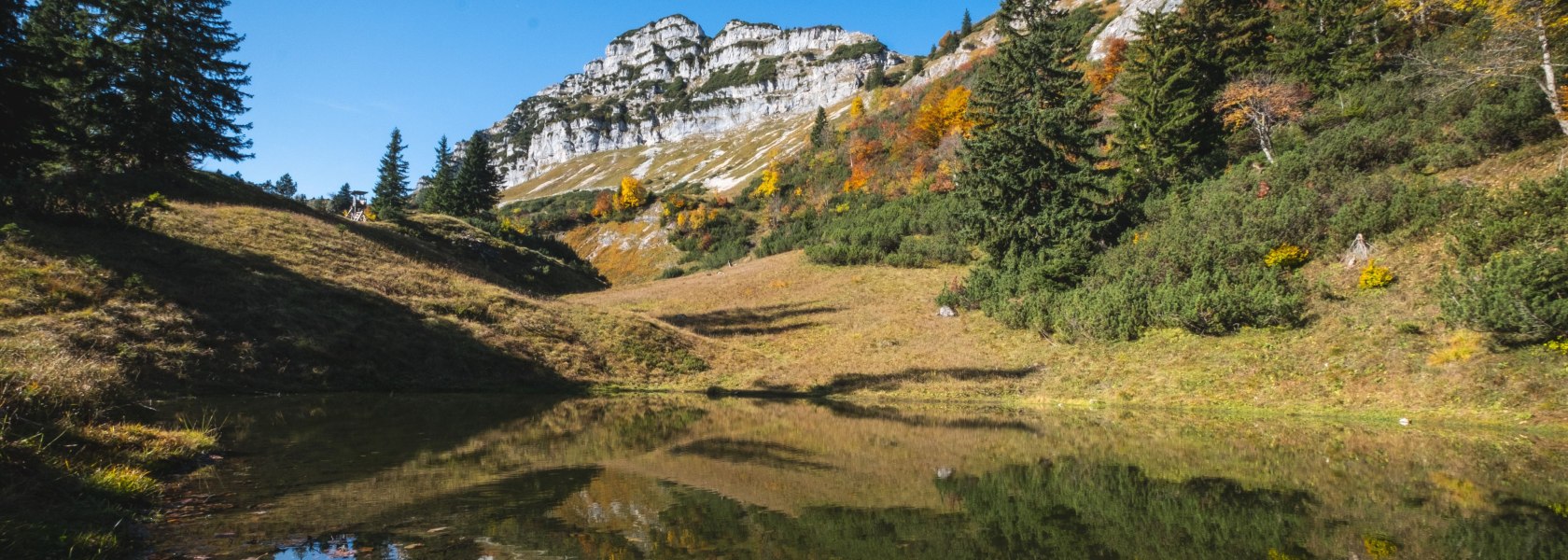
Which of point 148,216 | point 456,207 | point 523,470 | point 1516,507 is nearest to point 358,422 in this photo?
point 523,470

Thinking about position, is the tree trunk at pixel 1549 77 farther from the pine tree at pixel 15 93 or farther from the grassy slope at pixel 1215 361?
the pine tree at pixel 15 93

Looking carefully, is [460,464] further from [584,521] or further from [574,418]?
[574,418]

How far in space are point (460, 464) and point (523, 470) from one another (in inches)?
37.0

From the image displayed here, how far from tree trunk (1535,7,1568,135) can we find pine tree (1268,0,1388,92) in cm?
1108

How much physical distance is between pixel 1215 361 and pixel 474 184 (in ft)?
224

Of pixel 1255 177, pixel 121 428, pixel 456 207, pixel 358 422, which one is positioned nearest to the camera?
pixel 121 428

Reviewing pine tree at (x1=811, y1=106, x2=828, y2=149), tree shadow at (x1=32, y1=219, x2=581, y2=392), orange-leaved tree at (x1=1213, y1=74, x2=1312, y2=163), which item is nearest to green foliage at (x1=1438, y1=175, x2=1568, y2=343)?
orange-leaved tree at (x1=1213, y1=74, x2=1312, y2=163)

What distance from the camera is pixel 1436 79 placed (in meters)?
22.8

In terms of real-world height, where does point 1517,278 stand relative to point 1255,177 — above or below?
below

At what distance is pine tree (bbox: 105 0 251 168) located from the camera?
28000 millimetres

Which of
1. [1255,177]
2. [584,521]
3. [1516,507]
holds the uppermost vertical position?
[1255,177]

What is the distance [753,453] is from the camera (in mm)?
10469

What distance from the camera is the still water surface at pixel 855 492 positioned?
5.54 meters

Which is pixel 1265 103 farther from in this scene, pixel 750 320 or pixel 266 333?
pixel 266 333
